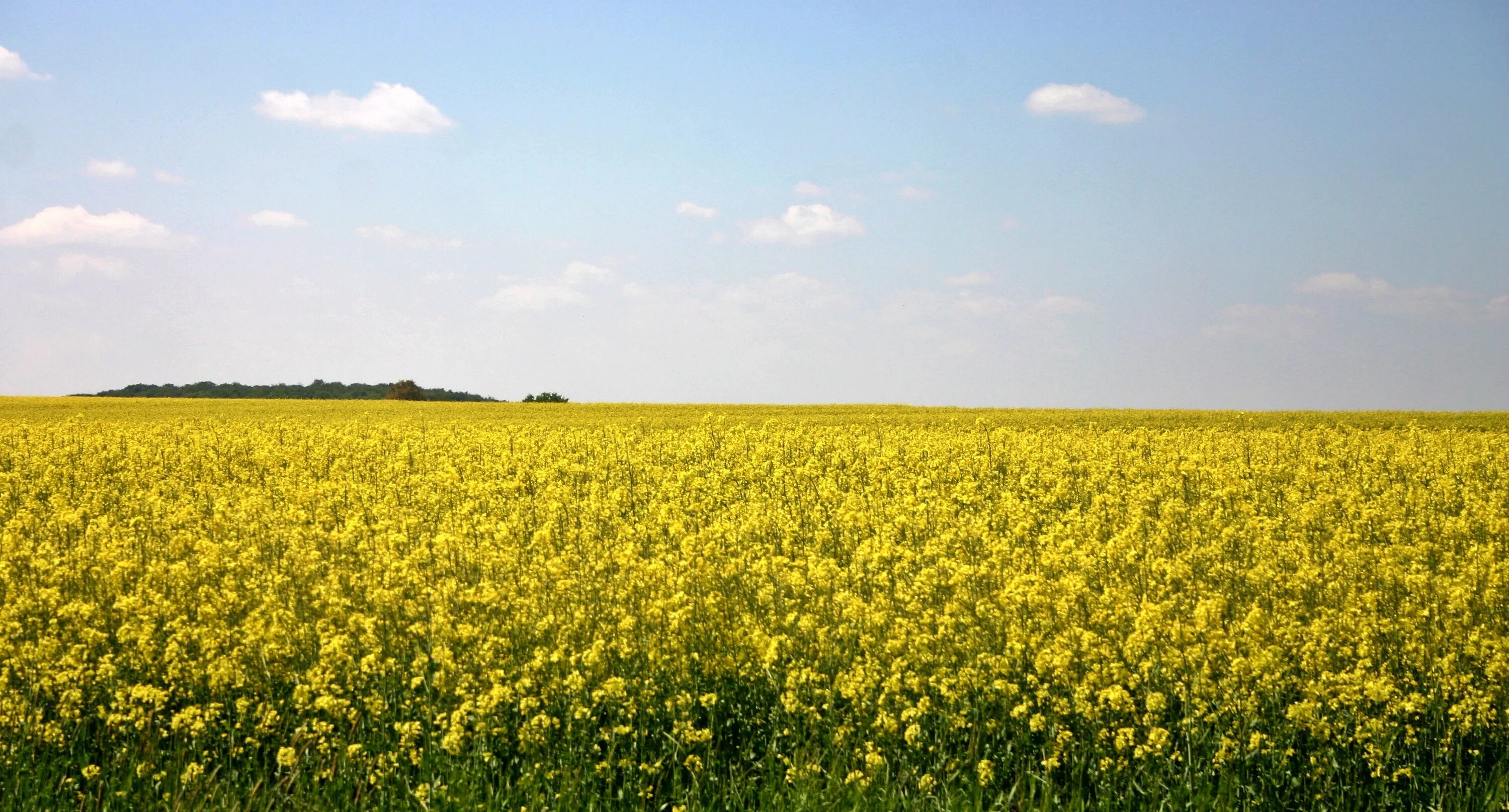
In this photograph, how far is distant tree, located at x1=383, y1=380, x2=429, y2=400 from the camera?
65.6 meters

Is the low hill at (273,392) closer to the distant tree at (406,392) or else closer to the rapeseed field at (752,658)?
the distant tree at (406,392)

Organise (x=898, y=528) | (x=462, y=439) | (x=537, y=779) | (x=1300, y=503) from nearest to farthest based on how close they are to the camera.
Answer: (x=537, y=779), (x=898, y=528), (x=1300, y=503), (x=462, y=439)

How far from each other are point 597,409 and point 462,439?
19164 mm

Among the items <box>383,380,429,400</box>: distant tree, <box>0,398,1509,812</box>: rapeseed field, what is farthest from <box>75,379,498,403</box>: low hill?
<box>0,398,1509,812</box>: rapeseed field

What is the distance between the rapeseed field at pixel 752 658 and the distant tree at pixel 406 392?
2198 inches

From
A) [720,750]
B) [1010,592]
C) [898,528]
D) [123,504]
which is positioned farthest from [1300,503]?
[123,504]

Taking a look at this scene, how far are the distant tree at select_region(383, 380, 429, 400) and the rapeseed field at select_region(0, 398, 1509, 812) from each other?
5583cm

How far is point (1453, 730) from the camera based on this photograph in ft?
19.1

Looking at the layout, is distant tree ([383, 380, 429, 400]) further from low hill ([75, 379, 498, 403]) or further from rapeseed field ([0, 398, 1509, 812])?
rapeseed field ([0, 398, 1509, 812])

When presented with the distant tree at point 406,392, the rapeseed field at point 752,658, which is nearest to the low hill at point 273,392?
the distant tree at point 406,392

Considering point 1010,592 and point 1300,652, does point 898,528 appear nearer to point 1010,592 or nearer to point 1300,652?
point 1010,592

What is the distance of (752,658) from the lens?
639 centimetres

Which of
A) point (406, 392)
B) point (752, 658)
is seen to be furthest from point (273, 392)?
point (752, 658)

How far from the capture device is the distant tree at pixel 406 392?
215 feet
